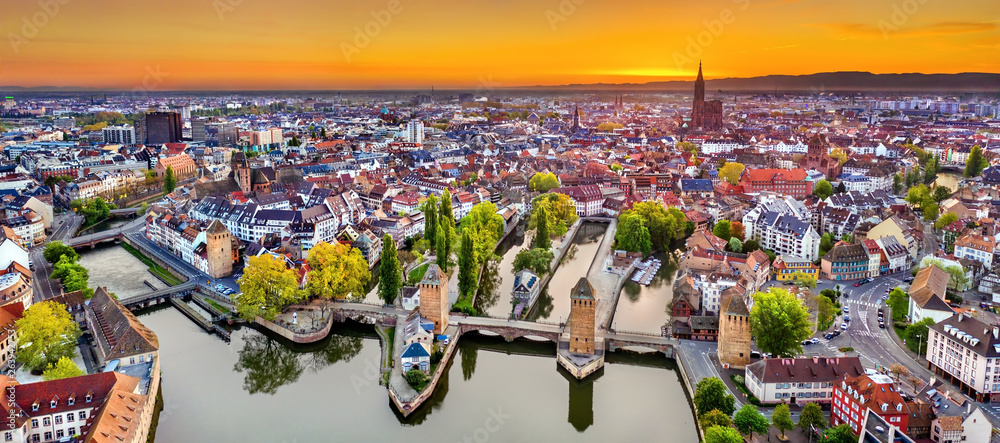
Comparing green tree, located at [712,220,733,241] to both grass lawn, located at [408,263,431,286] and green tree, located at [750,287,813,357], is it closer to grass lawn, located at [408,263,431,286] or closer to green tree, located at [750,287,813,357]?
green tree, located at [750,287,813,357]

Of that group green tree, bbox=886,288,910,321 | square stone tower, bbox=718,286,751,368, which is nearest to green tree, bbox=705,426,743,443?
square stone tower, bbox=718,286,751,368

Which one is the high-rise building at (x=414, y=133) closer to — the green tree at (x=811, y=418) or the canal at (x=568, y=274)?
the canal at (x=568, y=274)

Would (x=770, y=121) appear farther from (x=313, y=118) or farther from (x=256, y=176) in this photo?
(x=256, y=176)

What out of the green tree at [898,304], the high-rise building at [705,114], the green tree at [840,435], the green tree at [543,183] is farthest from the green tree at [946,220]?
the high-rise building at [705,114]

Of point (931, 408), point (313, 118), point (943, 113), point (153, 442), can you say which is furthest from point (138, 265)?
point (943, 113)

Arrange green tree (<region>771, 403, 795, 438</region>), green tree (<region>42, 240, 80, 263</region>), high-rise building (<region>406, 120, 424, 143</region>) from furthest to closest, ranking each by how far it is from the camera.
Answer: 1. high-rise building (<region>406, 120, 424, 143</region>)
2. green tree (<region>42, 240, 80, 263</region>)
3. green tree (<region>771, 403, 795, 438</region>)

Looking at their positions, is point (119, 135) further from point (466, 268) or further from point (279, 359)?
point (466, 268)
